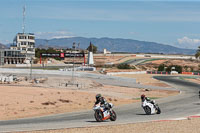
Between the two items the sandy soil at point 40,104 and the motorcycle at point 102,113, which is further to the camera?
the sandy soil at point 40,104

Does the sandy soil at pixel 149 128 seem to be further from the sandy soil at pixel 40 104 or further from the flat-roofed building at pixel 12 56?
the flat-roofed building at pixel 12 56

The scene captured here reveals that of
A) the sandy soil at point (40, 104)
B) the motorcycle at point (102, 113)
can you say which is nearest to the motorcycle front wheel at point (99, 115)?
the motorcycle at point (102, 113)

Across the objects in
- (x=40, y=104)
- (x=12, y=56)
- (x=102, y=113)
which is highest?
(x=12, y=56)

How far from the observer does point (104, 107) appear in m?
22.0

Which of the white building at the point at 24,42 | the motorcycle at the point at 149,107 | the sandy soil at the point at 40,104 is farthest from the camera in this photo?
the white building at the point at 24,42

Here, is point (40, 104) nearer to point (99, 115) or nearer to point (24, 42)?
point (99, 115)

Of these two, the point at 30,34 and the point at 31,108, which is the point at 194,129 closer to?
the point at 31,108

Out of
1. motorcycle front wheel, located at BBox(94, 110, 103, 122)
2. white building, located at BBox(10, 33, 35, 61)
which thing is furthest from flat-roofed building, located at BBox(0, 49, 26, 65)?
→ motorcycle front wheel, located at BBox(94, 110, 103, 122)

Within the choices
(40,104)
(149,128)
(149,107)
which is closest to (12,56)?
(40,104)

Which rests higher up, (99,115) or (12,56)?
(12,56)

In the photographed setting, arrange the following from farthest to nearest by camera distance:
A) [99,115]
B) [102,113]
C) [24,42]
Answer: [24,42] < [99,115] < [102,113]

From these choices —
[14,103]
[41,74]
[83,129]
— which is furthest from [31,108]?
[41,74]

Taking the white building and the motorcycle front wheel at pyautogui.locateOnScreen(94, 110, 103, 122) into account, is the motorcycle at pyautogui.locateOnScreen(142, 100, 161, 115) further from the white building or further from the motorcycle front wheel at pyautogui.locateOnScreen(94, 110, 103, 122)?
the white building

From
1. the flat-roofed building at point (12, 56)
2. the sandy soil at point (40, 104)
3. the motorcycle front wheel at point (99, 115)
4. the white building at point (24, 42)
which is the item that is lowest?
the sandy soil at point (40, 104)
